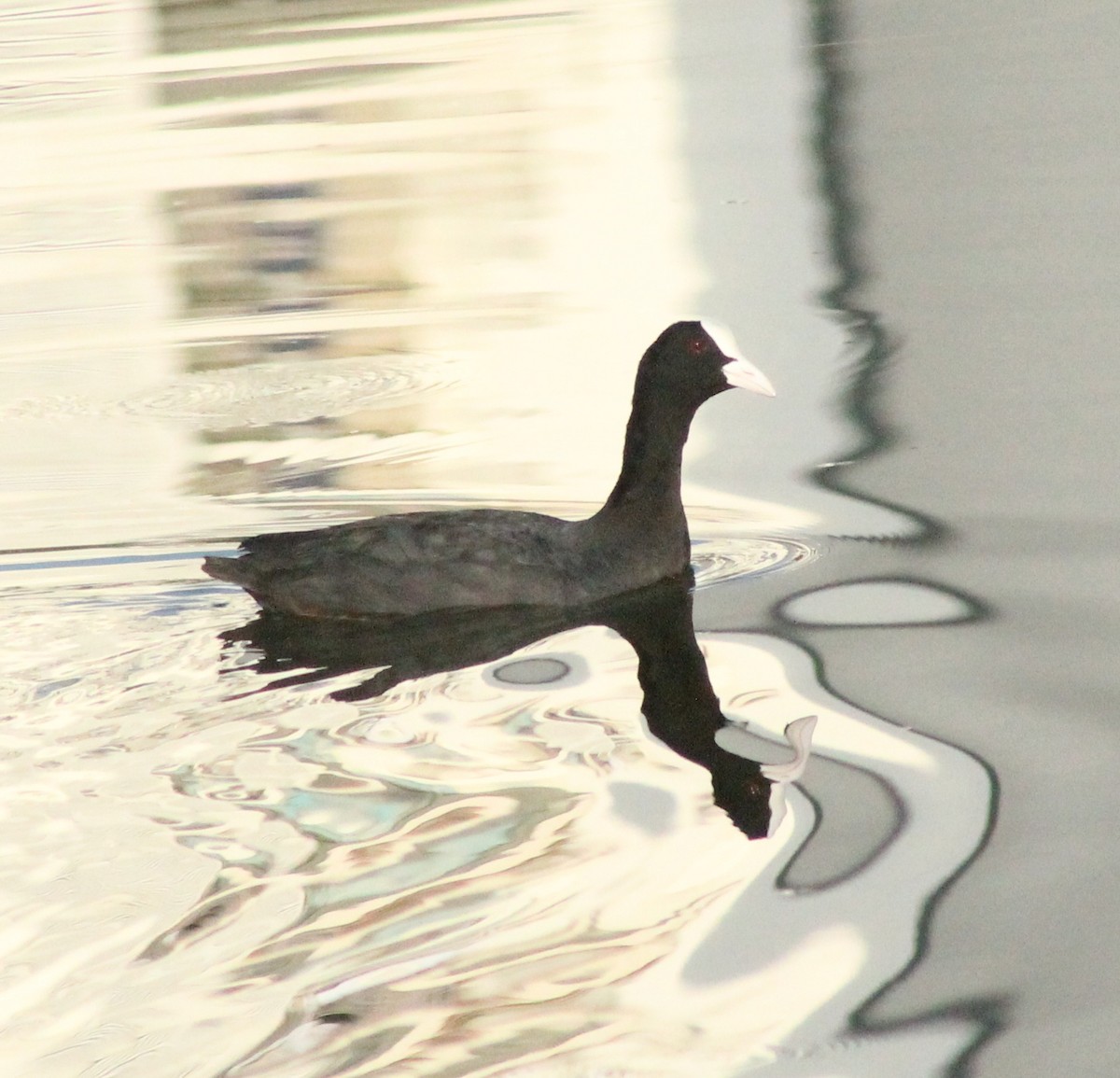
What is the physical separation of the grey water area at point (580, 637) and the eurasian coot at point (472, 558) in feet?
0.31

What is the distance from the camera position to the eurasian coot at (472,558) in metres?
5.54

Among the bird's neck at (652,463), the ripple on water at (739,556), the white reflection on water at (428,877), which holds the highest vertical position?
the bird's neck at (652,463)

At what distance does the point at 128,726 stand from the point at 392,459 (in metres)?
2.51

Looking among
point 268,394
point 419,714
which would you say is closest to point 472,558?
point 419,714

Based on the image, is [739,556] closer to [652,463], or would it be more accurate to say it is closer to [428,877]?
[652,463]

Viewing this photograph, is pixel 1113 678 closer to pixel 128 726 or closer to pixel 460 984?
pixel 460 984

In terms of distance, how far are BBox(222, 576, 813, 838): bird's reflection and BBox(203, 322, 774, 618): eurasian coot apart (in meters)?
0.04

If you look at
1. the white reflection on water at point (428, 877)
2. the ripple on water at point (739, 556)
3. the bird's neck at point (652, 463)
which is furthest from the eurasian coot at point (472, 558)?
the white reflection on water at point (428, 877)

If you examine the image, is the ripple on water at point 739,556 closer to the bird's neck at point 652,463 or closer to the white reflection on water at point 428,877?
Result: the bird's neck at point 652,463

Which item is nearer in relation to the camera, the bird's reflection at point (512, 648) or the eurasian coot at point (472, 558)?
the bird's reflection at point (512, 648)

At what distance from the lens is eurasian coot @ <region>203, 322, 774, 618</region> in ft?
18.2

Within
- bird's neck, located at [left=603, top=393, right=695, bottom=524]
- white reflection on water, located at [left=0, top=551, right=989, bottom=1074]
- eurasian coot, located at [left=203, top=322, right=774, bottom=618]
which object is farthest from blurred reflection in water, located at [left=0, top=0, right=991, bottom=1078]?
bird's neck, located at [left=603, top=393, right=695, bottom=524]

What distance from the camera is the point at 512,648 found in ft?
17.5

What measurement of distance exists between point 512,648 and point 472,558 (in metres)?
0.33
